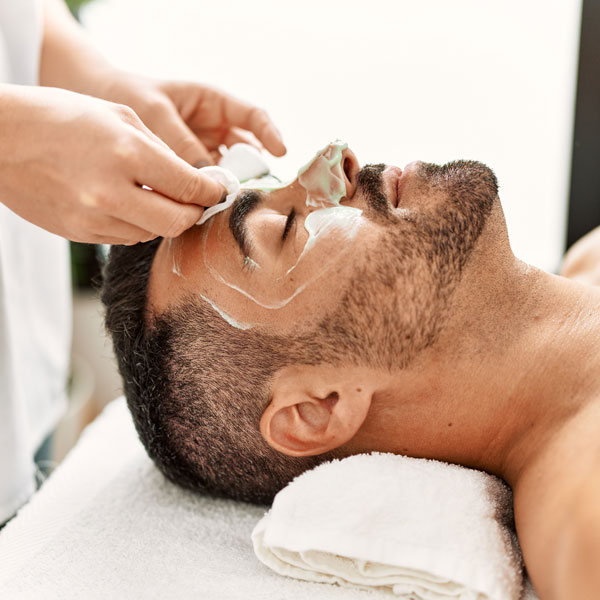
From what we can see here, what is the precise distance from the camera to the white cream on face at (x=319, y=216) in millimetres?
1120

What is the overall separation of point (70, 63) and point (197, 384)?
0.88 meters

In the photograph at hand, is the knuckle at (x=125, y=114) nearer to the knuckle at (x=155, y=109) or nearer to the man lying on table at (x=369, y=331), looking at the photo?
the man lying on table at (x=369, y=331)

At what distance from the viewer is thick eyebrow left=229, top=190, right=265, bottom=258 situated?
1147mm

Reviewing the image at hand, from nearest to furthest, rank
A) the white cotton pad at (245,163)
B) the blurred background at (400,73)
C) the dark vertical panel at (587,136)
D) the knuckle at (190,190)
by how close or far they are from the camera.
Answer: the knuckle at (190,190) < the white cotton pad at (245,163) < the dark vertical panel at (587,136) < the blurred background at (400,73)

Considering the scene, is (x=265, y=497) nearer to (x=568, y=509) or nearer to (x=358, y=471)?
(x=358, y=471)

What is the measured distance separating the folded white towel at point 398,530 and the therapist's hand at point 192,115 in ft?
2.51

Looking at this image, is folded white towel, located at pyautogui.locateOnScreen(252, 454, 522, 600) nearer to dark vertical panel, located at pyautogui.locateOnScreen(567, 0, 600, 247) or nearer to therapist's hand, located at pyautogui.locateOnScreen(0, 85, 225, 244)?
therapist's hand, located at pyautogui.locateOnScreen(0, 85, 225, 244)

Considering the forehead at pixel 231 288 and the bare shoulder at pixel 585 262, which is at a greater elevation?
the forehead at pixel 231 288

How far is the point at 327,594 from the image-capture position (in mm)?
1039

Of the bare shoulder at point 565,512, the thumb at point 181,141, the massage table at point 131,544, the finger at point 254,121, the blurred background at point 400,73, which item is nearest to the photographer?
the bare shoulder at point 565,512

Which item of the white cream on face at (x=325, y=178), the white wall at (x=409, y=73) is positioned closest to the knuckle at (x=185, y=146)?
the white cream on face at (x=325, y=178)

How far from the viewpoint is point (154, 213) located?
0.91 m

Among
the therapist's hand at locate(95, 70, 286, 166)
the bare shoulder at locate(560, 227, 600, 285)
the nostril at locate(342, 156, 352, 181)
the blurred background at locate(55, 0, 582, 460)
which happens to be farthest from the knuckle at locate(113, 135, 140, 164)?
the blurred background at locate(55, 0, 582, 460)

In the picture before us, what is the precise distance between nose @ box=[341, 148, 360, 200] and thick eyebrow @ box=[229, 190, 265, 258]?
6.3 inches
